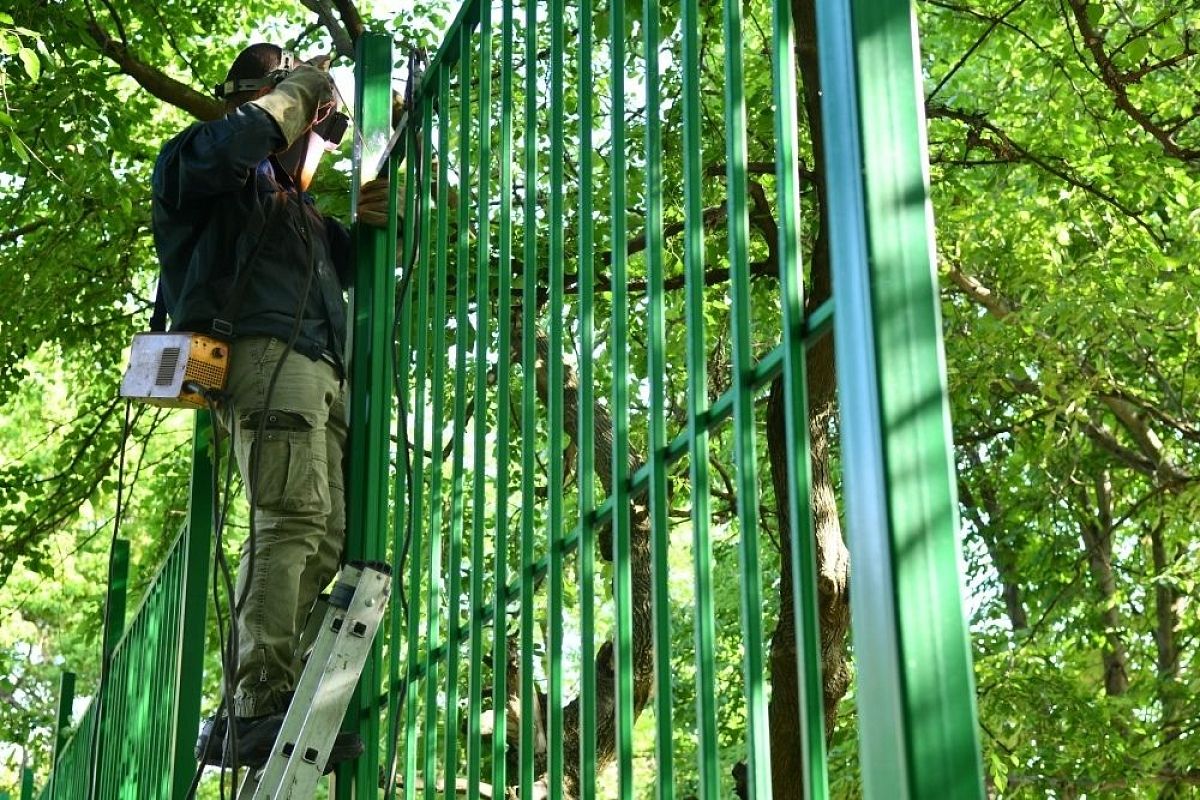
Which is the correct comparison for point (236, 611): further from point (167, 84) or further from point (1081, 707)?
point (1081, 707)

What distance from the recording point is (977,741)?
138 centimetres

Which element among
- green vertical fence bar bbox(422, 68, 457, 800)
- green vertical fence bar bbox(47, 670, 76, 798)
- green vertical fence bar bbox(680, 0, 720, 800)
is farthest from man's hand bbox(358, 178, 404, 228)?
green vertical fence bar bbox(47, 670, 76, 798)

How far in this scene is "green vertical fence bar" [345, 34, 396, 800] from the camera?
387 cm

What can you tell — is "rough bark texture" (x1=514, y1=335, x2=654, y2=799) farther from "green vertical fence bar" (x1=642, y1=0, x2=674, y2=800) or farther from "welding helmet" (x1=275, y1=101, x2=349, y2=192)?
"green vertical fence bar" (x1=642, y1=0, x2=674, y2=800)

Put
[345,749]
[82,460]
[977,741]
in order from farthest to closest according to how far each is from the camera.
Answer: [82,460] → [345,749] → [977,741]

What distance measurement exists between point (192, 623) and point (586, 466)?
8.07 feet

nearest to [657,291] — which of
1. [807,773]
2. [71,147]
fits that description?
[807,773]

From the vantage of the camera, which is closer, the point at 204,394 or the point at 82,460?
the point at 204,394

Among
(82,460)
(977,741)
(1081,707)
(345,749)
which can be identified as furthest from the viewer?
(82,460)

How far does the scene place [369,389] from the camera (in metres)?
4.19

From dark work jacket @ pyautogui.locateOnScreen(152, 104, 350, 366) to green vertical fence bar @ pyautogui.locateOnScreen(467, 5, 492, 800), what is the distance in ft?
2.45

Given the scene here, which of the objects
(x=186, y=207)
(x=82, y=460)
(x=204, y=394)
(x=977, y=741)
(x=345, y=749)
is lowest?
(x=977, y=741)

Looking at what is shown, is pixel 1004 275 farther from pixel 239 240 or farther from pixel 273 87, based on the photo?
pixel 239 240

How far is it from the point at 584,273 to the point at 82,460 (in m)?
9.52
